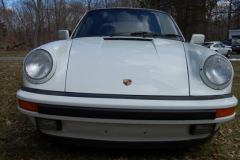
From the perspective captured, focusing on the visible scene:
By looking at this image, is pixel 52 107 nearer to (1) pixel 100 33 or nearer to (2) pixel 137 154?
(2) pixel 137 154

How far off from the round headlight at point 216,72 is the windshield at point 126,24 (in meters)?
0.89

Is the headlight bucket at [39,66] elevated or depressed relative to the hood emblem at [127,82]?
elevated

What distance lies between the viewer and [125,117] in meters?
1.53

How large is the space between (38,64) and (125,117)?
90 cm

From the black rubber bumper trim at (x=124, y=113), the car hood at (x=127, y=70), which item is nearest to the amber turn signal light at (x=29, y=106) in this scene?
the black rubber bumper trim at (x=124, y=113)

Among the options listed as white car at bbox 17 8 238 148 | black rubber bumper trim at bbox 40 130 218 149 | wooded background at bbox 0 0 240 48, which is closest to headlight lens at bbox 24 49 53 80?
white car at bbox 17 8 238 148

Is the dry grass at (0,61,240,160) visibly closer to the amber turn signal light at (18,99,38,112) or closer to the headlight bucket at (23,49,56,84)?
the amber turn signal light at (18,99,38,112)

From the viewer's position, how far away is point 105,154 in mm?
1929

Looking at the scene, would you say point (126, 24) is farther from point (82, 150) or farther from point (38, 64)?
point (82, 150)

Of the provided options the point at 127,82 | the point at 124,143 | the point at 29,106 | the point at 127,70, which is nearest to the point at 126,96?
the point at 127,82

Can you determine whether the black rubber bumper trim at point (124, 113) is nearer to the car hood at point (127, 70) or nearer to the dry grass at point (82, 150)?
the car hood at point (127, 70)

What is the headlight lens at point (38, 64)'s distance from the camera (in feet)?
5.69

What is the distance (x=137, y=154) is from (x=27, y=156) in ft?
3.36

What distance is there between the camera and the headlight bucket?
1719 millimetres
